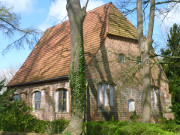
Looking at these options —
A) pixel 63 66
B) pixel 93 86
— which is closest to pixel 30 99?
pixel 63 66

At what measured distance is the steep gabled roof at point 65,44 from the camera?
16.1 meters

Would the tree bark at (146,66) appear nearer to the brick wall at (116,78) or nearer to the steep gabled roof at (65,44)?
the brick wall at (116,78)

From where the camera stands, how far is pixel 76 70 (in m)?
10.9

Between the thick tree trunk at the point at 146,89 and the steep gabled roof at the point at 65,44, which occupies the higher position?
the steep gabled roof at the point at 65,44

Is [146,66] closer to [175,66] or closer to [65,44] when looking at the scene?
[175,66]

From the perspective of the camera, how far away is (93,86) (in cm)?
1445

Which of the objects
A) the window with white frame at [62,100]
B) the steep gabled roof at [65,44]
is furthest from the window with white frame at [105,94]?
the window with white frame at [62,100]

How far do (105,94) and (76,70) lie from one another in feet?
15.8

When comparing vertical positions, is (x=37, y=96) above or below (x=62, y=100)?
above

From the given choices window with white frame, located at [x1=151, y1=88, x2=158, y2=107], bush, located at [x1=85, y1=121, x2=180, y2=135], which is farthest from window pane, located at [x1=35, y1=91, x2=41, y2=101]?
window with white frame, located at [x1=151, y1=88, x2=158, y2=107]

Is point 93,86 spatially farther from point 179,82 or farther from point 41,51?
point 41,51

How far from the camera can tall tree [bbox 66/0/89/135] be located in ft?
33.9

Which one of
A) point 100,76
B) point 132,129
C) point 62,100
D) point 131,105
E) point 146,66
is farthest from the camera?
point 131,105

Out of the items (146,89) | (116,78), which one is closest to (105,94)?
(116,78)
